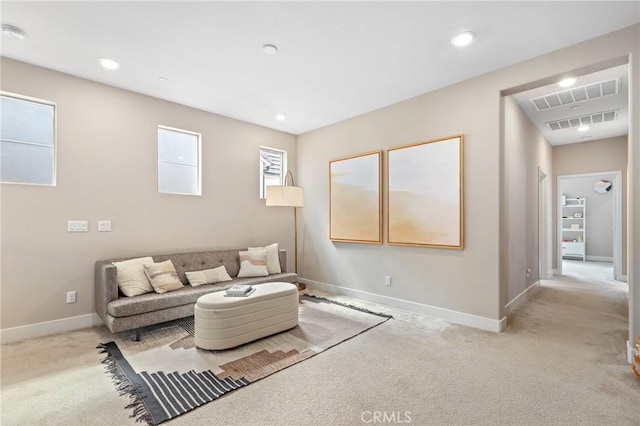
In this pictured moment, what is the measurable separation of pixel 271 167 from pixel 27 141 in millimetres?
3196

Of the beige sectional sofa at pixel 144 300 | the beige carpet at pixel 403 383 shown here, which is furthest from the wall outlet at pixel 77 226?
the beige carpet at pixel 403 383

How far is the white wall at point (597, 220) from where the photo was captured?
28.2ft

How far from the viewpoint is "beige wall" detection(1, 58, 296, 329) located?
305 centimetres

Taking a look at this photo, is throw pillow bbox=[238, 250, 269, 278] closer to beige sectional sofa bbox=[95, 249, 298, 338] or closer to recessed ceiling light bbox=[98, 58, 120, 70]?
beige sectional sofa bbox=[95, 249, 298, 338]

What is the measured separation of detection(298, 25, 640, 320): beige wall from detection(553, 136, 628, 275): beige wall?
3.98 meters

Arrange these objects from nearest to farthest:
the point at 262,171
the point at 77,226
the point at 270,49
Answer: the point at 270,49 < the point at 77,226 < the point at 262,171

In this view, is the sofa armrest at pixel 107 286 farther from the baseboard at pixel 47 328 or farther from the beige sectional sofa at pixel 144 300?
the baseboard at pixel 47 328

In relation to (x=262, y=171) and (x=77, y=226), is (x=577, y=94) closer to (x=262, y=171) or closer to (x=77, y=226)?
(x=262, y=171)

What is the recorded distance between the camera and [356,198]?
4.66 m

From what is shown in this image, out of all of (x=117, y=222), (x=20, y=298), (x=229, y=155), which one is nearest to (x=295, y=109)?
(x=229, y=155)

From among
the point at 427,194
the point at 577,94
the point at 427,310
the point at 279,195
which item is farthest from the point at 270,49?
the point at 577,94

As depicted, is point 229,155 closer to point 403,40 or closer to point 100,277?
point 100,277

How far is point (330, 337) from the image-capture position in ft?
10.2

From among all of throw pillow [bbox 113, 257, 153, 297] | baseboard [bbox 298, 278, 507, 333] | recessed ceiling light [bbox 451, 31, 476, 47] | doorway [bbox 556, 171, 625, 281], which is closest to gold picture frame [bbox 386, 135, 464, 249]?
baseboard [bbox 298, 278, 507, 333]
